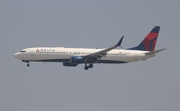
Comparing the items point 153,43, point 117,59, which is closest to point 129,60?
point 117,59

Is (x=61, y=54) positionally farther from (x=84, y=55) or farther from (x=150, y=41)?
(x=150, y=41)

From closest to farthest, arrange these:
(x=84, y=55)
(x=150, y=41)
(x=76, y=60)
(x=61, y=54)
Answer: (x=76, y=60) → (x=61, y=54) → (x=84, y=55) → (x=150, y=41)

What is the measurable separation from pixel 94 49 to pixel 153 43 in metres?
14.3

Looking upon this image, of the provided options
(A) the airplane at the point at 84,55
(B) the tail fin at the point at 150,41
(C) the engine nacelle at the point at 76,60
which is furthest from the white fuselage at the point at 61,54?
(B) the tail fin at the point at 150,41

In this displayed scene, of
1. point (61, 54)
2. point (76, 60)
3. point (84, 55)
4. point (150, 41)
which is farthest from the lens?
point (150, 41)

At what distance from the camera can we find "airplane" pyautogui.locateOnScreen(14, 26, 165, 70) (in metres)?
84.7

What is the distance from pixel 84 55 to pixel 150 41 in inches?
657

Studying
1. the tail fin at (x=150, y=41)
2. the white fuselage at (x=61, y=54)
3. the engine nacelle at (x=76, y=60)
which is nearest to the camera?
the white fuselage at (x=61, y=54)

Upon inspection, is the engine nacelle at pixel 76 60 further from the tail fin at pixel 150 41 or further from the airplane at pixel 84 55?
the tail fin at pixel 150 41

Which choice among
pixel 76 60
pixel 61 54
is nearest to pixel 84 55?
pixel 76 60

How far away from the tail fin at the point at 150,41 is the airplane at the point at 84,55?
2.82 ft

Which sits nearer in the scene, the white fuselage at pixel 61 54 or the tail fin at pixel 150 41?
the white fuselage at pixel 61 54

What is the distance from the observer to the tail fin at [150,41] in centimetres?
9575

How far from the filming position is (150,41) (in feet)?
319
